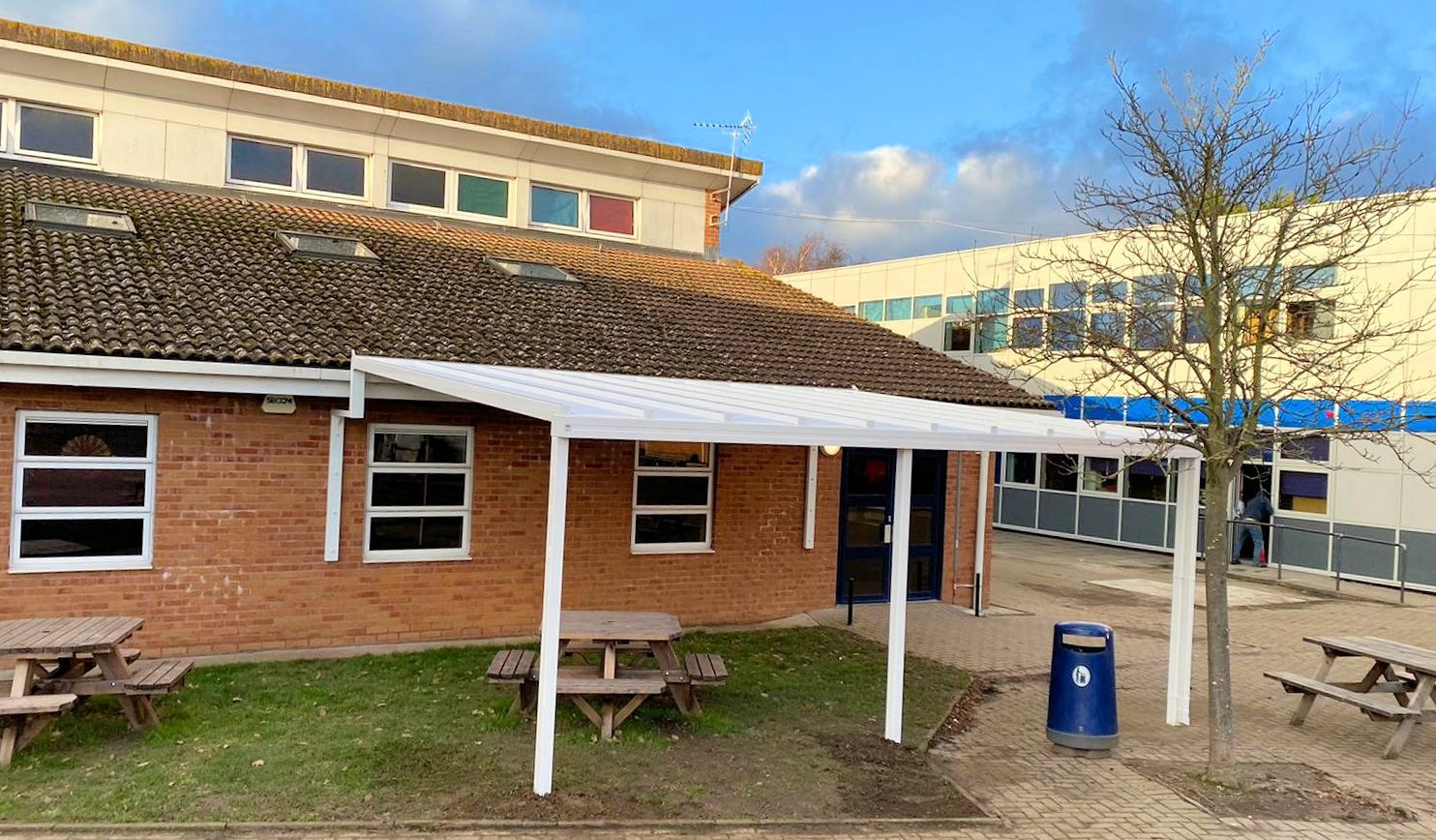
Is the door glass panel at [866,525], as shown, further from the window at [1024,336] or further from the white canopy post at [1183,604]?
the white canopy post at [1183,604]

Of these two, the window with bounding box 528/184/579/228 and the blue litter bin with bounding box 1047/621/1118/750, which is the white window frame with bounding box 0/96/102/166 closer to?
the window with bounding box 528/184/579/228

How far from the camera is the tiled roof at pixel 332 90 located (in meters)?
12.1

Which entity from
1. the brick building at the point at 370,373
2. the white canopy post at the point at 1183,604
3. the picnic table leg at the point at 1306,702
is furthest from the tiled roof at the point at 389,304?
the picnic table leg at the point at 1306,702

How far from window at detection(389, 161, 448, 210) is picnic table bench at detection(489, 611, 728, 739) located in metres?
8.84

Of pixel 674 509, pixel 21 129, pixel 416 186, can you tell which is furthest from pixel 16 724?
pixel 416 186

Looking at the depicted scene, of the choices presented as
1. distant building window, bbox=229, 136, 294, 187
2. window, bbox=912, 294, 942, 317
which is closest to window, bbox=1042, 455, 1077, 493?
window, bbox=912, 294, 942, 317

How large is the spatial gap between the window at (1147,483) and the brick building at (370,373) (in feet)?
28.4

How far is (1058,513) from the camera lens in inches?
888

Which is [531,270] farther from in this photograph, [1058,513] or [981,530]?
[1058,513]

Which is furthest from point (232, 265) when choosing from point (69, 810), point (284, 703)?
point (69, 810)

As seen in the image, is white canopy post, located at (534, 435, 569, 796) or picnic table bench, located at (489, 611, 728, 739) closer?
white canopy post, located at (534, 435, 569, 796)

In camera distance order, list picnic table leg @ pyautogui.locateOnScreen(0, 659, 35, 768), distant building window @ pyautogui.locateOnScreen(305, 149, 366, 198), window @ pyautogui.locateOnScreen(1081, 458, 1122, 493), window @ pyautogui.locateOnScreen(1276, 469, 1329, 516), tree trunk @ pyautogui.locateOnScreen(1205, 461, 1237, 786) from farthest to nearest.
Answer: window @ pyautogui.locateOnScreen(1081, 458, 1122, 493) < window @ pyautogui.locateOnScreen(1276, 469, 1329, 516) < distant building window @ pyautogui.locateOnScreen(305, 149, 366, 198) < tree trunk @ pyautogui.locateOnScreen(1205, 461, 1237, 786) < picnic table leg @ pyautogui.locateOnScreen(0, 659, 35, 768)

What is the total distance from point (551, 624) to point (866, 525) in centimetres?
731

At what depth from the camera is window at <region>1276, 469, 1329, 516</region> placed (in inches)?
689
